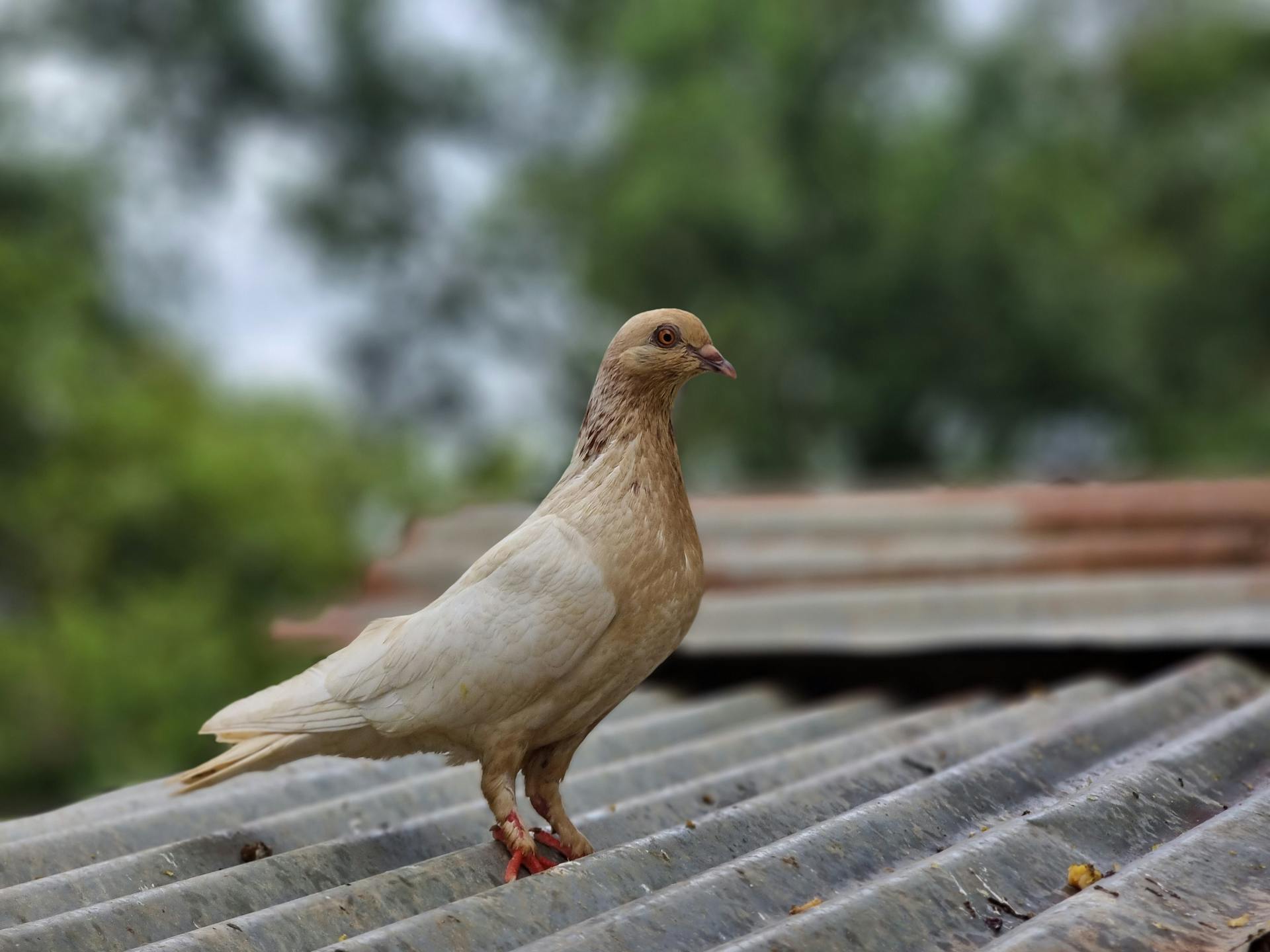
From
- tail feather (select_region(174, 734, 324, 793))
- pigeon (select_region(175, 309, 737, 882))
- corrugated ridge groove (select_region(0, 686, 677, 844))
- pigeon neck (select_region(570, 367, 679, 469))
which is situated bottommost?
corrugated ridge groove (select_region(0, 686, 677, 844))

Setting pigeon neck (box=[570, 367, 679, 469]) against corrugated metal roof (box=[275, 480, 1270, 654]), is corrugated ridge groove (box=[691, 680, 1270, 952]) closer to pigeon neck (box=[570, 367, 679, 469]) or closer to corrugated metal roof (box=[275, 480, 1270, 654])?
pigeon neck (box=[570, 367, 679, 469])

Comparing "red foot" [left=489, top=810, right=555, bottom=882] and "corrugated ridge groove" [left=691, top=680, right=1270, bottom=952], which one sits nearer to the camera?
"corrugated ridge groove" [left=691, top=680, right=1270, bottom=952]

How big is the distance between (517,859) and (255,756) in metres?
0.53

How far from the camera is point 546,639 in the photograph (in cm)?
243

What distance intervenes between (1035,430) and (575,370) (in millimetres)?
5916

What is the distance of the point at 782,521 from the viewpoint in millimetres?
5395

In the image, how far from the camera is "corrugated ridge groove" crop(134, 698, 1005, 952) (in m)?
2.16

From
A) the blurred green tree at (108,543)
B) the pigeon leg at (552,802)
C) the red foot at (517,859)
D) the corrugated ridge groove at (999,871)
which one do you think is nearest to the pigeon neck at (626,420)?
the pigeon leg at (552,802)

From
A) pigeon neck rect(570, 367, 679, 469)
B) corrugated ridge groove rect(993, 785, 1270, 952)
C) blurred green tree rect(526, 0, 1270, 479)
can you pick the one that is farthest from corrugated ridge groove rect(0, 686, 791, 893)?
blurred green tree rect(526, 0, 1270, 479)

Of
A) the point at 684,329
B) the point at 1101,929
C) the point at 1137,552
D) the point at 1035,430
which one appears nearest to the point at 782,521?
the point at 1137,552

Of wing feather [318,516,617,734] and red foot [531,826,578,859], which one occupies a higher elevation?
wing feather [318,516,617,734]

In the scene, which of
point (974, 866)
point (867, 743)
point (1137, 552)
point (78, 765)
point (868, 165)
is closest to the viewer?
point (974, 866)

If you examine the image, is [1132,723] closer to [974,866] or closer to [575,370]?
[974,866]

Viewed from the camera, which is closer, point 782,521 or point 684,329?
point 684,329
